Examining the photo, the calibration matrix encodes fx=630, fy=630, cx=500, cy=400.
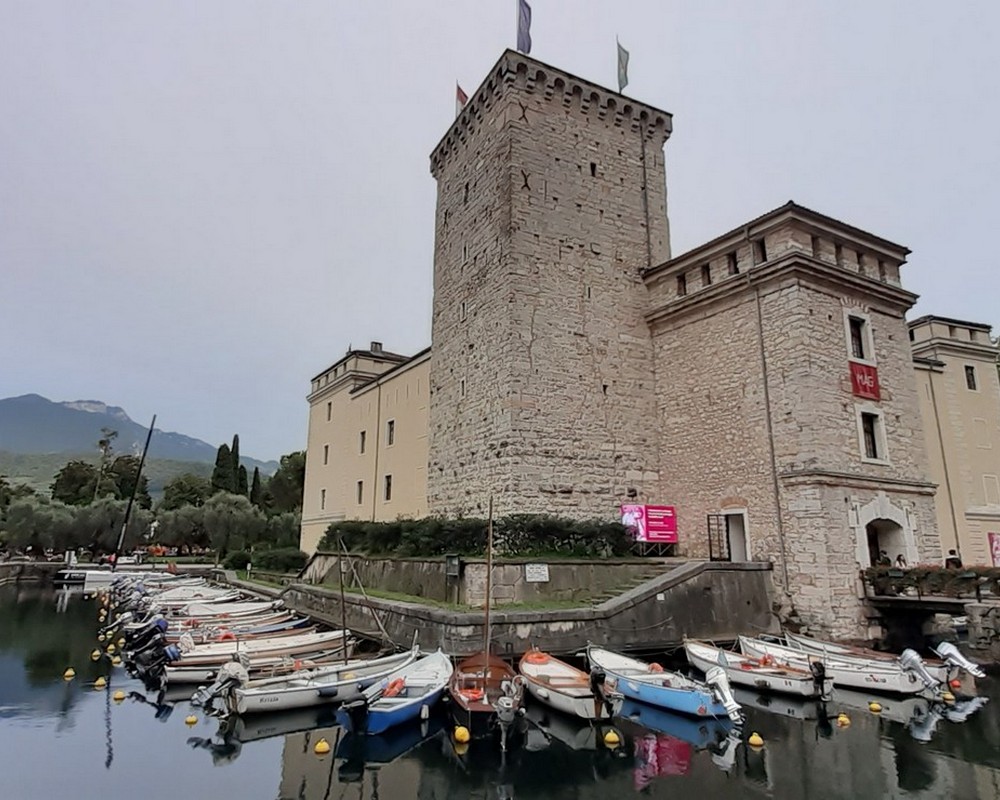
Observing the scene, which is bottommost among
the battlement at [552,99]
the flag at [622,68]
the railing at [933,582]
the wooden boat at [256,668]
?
the wooden boat at [256,668]

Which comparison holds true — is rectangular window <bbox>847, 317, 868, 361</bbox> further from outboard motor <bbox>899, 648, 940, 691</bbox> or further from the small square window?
outboard motor <bbox>899, 648, 940, 691</bbox>

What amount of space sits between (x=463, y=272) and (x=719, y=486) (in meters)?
10.2

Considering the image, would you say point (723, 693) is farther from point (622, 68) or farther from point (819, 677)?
point (622, 68)

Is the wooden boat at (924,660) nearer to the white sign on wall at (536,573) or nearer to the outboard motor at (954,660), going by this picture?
the outboard motor at (954,660)

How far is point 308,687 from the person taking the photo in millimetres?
10438

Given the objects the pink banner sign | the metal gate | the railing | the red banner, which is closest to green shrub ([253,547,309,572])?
the pink banner sign

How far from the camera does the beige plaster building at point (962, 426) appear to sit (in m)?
20.5

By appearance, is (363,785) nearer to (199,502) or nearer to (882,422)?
(882,422)

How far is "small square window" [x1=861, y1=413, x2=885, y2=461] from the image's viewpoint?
15289 millimetres

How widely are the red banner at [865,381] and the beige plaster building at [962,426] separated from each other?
6.94 metres

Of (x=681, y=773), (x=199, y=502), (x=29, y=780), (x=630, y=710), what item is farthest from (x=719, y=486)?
(x=199, y=502)

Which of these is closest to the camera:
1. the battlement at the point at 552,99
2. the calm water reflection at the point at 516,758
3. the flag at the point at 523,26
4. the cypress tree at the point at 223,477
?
the calm water reflection at the point at 516,758

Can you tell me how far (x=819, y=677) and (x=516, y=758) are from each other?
18.2 feet

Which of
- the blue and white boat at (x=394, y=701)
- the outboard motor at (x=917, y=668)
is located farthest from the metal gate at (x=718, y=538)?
the blue and white boat at (x=394, y=701)
